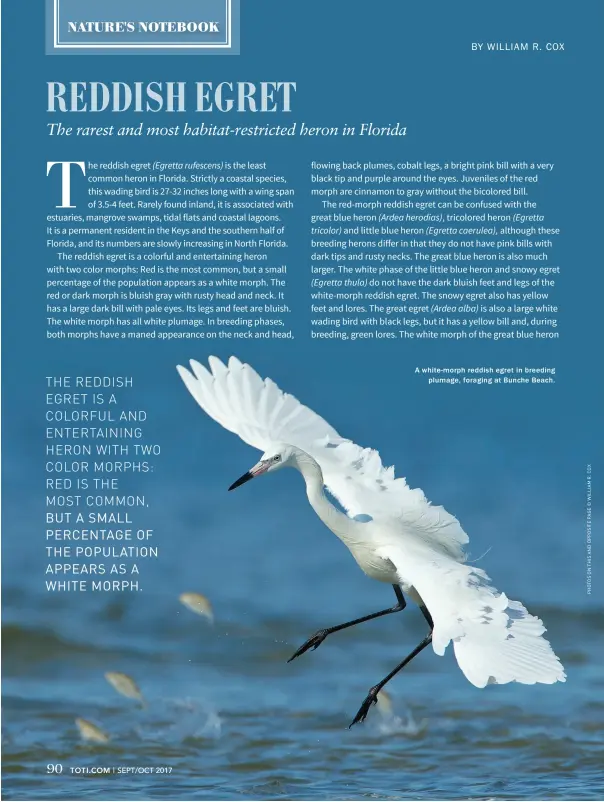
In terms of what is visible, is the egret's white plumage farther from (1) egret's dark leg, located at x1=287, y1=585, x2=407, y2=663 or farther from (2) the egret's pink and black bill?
(1) egret's dark leg, located at x1=287, y1=585, x2=407, y2=663

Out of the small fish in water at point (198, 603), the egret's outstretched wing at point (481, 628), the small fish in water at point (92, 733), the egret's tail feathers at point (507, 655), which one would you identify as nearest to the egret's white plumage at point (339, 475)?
the egret's outstretched wing at point (481, 628)

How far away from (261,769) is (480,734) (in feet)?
4.57

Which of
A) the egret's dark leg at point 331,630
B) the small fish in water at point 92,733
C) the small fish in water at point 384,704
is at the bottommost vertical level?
the small fish in water at point 92,733

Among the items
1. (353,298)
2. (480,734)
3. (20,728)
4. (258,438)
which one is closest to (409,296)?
(353,298)

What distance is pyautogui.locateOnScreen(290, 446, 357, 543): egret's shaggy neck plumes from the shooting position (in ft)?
26.5

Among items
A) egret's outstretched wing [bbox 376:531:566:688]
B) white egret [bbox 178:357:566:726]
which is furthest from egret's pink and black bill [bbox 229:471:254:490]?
egret's outstretched wing [bbox 376:531:566:688]

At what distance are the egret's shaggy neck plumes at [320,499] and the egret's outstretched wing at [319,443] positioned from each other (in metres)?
0.09

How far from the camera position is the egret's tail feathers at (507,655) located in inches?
255

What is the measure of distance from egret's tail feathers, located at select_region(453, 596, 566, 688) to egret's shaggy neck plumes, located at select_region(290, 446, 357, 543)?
146 cm

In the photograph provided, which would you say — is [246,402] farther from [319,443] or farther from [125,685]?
[125,685]

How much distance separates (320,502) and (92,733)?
1.97 meters

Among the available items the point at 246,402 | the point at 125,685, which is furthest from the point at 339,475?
the point at 125,685

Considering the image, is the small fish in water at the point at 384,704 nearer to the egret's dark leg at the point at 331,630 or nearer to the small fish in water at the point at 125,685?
the egret's dark leg at the point at 331,630

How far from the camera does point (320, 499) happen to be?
812cm
